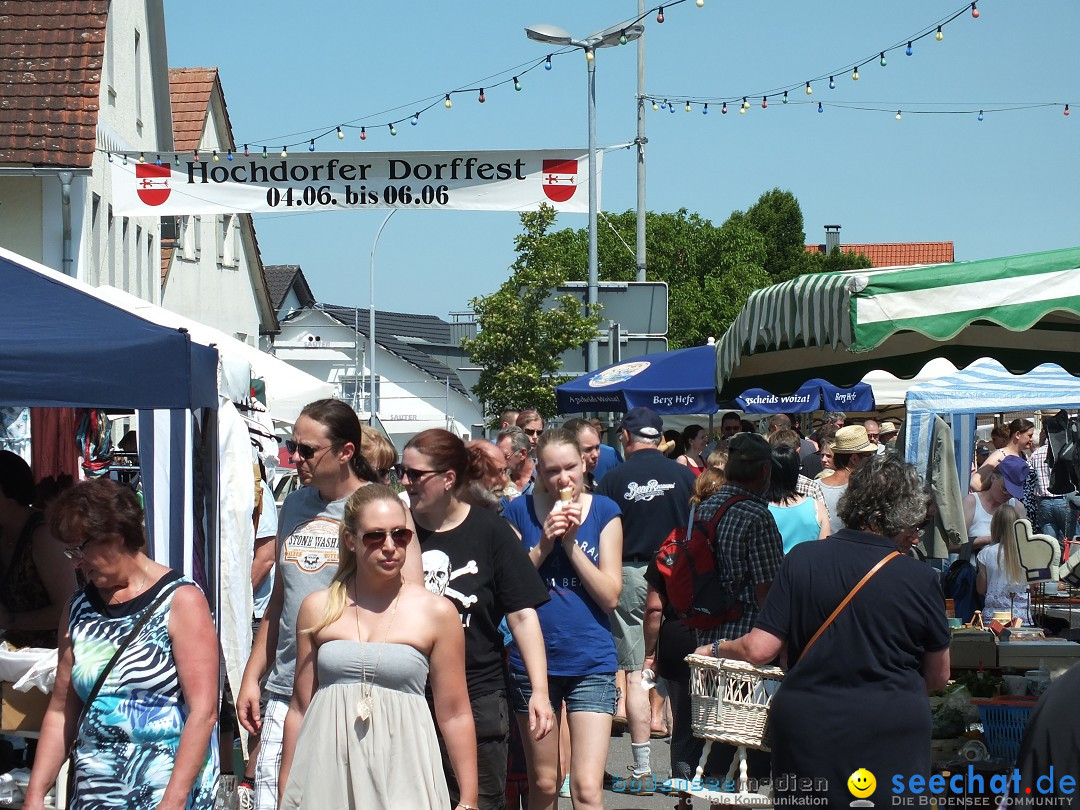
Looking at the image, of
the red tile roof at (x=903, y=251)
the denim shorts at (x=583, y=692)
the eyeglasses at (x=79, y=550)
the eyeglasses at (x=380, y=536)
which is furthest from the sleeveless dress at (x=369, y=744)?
the red tile roof at (x=903, y=251)

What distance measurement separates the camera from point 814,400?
18.1 meters

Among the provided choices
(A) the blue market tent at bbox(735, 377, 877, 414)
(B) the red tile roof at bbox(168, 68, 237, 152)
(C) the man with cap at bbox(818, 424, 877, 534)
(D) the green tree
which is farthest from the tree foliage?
(B) the red tile roof at bbox(168, 68, 237, 152)

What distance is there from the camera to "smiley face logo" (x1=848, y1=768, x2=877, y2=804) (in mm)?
4348

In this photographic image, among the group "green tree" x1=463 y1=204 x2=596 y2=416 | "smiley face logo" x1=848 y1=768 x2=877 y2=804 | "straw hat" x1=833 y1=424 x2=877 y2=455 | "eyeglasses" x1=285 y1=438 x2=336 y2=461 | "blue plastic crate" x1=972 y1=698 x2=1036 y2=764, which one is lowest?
"blue plastic crate" x1=972 y1=698 x2=1036 y2=764

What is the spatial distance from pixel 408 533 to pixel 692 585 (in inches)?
89.8

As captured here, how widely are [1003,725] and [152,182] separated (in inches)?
384

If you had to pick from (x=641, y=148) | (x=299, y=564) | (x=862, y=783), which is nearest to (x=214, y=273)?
(x=641, y=148)

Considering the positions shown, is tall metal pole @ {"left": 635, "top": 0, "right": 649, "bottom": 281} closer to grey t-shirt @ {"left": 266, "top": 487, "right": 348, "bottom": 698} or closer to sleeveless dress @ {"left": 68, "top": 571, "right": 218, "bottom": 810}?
grey t-shirt @ {"left": 266, "top": 487, "right": 348, "bottom": 698}

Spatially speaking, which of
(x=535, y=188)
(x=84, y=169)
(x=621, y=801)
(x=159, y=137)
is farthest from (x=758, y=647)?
(x=159, y=137)

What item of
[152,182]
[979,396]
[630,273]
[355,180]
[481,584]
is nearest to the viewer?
[481,584]

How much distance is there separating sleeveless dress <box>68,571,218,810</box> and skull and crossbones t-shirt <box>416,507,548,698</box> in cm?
108

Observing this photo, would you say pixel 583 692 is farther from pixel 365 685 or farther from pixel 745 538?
pixel 365 685

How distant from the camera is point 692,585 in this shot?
6121mm

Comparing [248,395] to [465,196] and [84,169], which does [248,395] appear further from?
[84,169]
